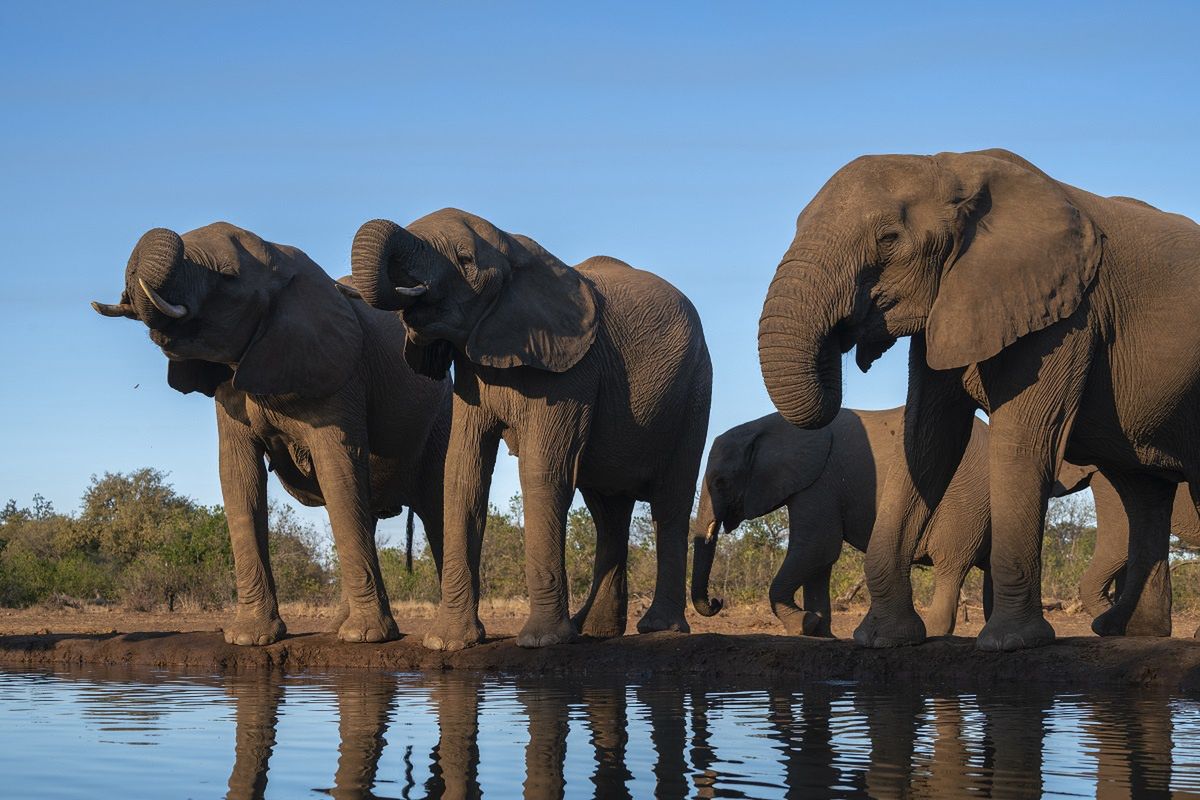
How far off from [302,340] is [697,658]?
3.06 m

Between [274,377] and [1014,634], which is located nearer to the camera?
[1014,634]

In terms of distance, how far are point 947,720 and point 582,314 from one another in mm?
4228

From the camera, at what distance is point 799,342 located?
808cm

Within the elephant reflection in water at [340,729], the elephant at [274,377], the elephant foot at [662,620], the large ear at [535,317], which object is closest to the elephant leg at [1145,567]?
the elephant foot at [662,620]

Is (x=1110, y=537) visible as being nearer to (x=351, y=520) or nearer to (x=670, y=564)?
(x=670, y=564)

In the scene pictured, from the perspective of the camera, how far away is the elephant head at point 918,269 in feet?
26.6

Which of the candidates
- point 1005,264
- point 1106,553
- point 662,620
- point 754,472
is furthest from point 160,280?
point 1106,553

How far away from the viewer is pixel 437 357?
10.3 meters

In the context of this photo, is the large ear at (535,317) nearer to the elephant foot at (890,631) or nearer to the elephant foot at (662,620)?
the elephant foot at (662,620)

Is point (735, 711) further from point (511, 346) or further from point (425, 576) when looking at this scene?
point (425, 576)

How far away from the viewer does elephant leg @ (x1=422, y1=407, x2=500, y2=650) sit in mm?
10039

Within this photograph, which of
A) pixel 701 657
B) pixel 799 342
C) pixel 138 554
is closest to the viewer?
pixel 799 342

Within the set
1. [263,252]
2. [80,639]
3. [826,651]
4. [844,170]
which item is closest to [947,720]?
[826,651]

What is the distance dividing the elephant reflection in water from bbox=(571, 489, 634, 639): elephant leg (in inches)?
90.9
